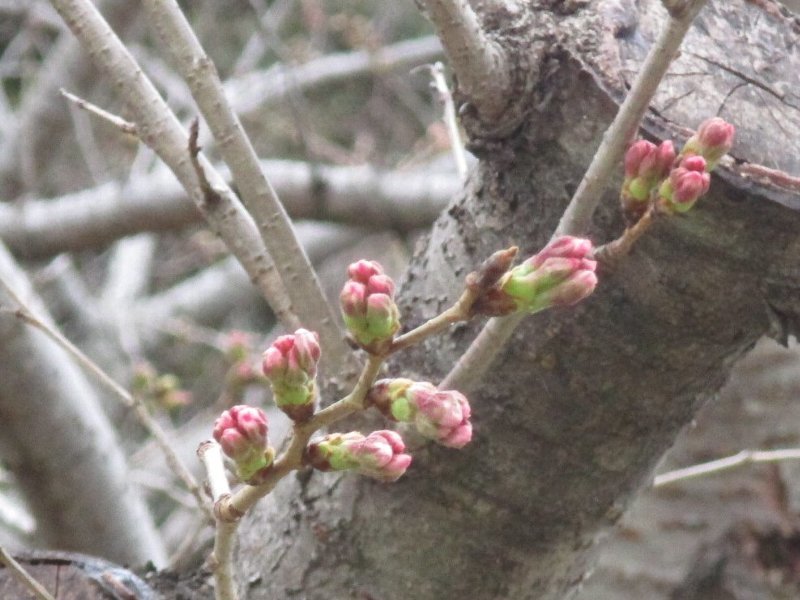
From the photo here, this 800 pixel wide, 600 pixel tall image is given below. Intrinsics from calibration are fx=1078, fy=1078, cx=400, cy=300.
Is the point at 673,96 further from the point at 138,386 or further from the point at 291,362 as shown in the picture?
the point at 138,386

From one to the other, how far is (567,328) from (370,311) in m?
0.22

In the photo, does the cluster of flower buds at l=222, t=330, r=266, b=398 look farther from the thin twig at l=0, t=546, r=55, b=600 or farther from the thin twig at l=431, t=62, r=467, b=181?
the thin twig at l=0, t=546, r=55, b=600

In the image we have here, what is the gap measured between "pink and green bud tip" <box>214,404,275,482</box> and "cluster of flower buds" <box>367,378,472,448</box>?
0.06m

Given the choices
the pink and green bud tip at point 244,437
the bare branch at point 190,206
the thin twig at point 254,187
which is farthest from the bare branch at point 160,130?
the bare branch at point 190,206

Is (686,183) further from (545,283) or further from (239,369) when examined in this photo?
(239,369)

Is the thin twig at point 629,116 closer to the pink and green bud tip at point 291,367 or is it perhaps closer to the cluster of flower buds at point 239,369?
the pink and green bud tip at point 291,367

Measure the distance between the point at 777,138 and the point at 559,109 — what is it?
0.41ft

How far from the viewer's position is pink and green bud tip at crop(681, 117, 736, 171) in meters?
0.53

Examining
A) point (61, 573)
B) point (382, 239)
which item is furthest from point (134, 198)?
point (382, 239)

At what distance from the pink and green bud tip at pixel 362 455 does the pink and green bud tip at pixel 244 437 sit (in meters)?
0.03

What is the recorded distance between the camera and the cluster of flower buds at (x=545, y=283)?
18.8 inches

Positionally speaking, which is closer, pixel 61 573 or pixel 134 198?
pixel 61 573

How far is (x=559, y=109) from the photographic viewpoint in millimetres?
620

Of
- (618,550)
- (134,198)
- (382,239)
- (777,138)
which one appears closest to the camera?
(777,138)
